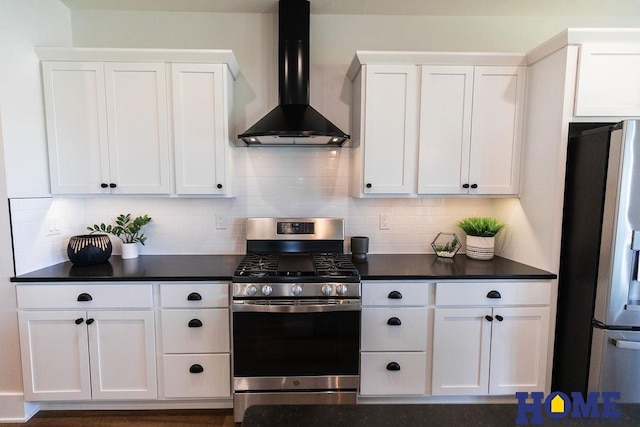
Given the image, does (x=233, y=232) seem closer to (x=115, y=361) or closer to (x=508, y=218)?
(x=115, y=361)

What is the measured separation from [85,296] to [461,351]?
2.34 m

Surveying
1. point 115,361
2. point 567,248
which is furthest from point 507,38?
point 115,361

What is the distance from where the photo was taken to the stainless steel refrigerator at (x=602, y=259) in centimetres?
167

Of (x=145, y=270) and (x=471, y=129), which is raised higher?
(x=471, y=129)

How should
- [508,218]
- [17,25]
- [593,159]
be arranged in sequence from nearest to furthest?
[593,159], [17,25], [508,218]

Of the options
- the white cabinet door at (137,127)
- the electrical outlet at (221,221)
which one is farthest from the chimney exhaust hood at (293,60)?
the electrical outlet at (221,221)

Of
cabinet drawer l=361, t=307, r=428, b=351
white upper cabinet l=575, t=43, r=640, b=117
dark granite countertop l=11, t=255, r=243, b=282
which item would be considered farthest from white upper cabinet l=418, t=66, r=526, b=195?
dark granite countertop l=11, t=255, r=243, b=282

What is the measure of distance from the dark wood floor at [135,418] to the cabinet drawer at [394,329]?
1023 millimetres

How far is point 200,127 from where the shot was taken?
87.4 inches

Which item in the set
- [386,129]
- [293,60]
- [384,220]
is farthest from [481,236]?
[293,60]

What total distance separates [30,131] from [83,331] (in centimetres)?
131

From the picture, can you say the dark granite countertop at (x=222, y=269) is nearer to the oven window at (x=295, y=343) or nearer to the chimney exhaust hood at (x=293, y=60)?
the oven window at (x=295, y=343)

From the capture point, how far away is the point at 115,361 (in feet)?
6.65

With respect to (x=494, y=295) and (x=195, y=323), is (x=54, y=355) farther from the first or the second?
(x=494, y=295)
